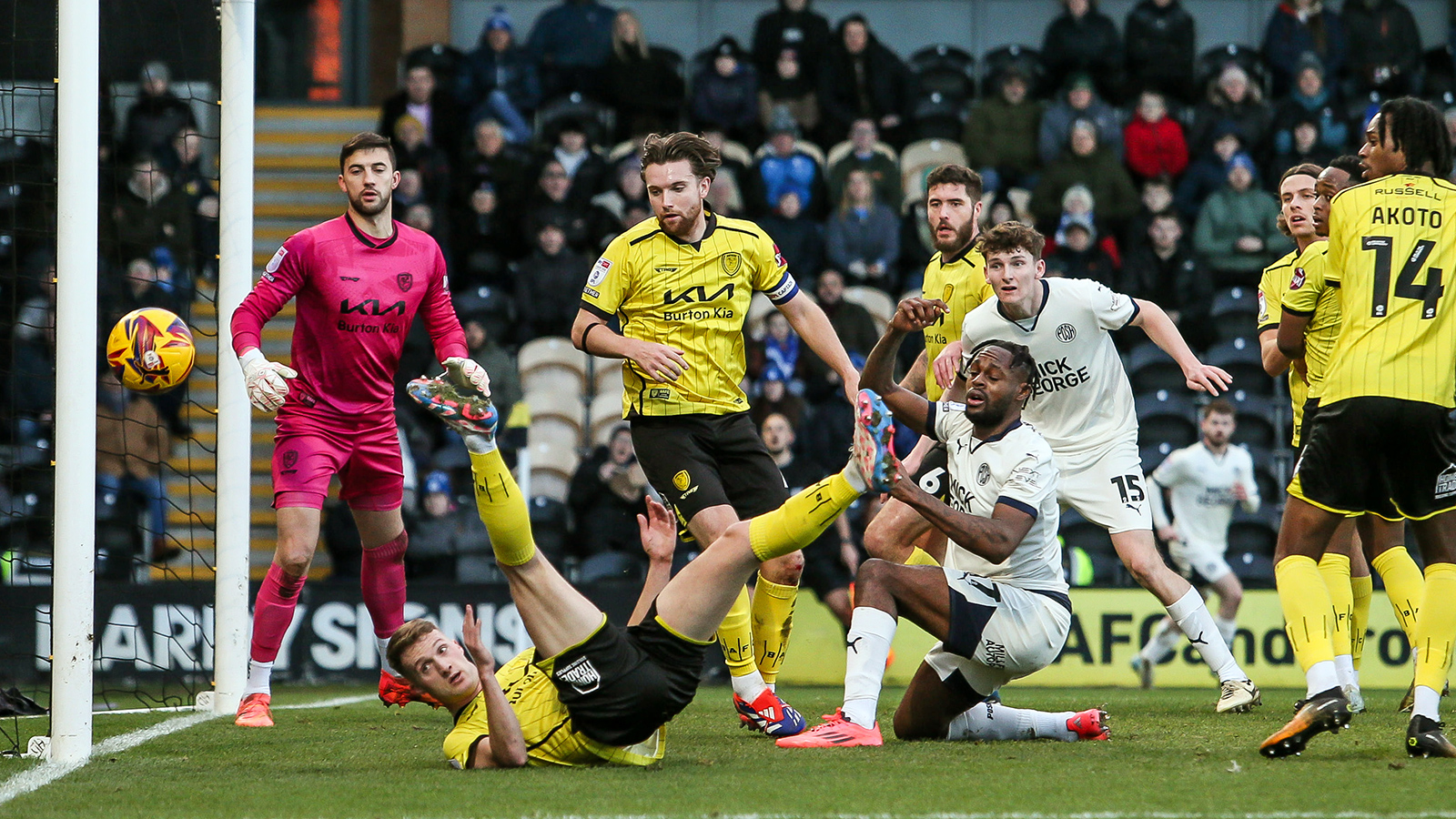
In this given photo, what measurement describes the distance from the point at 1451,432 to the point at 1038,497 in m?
1.47

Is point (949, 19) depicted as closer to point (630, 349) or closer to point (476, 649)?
point (630, 349)

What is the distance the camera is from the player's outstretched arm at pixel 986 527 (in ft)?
17.9

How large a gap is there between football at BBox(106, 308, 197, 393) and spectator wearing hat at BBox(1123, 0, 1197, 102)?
12.0 metres

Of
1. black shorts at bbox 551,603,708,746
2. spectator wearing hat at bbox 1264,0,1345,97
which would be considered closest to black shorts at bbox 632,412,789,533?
black shorts at bbox 551,603,708,746

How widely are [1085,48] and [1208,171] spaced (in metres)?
2.09

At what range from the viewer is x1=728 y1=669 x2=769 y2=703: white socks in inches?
261

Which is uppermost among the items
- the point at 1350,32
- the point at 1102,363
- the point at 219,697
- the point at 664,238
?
the point at 1350,32

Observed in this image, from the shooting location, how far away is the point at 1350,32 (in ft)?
53.4

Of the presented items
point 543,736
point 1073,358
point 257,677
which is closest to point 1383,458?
point 1073,358

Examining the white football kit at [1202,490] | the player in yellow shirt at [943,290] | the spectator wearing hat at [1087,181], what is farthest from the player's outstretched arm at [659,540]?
the spectator wearing hat at [1087,181]

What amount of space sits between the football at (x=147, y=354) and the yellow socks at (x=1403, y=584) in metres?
5.85

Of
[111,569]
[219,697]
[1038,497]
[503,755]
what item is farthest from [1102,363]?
[111,569]

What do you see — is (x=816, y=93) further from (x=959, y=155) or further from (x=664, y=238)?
(x=664, y=238)

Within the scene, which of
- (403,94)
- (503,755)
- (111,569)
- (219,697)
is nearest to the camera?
(503,755)
